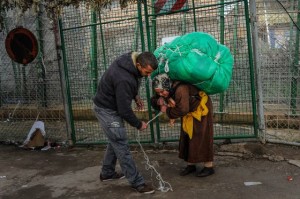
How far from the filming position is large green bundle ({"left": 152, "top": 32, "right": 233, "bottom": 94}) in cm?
482

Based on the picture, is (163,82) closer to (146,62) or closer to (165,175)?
(146,62)

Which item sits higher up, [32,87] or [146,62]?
[146,62]

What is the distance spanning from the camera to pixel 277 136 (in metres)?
6.76

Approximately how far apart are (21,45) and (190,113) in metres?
4.02

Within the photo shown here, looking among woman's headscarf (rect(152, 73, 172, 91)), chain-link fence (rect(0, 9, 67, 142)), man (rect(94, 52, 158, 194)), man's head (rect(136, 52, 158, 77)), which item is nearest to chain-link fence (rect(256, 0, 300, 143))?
woman's headscarf (rect(152, 73, 172, 91))

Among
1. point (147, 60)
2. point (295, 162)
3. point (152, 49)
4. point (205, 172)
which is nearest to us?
point (147, 60)

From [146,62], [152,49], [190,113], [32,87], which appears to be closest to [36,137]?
[32,87]

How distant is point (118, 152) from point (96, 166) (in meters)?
1.35

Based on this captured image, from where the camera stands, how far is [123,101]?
454cm

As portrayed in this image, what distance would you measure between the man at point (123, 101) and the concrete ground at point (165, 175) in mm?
356

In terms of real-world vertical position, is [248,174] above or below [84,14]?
below

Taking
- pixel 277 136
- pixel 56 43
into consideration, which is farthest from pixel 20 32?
pixel 277 136

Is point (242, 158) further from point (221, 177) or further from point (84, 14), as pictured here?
point (84, 14)

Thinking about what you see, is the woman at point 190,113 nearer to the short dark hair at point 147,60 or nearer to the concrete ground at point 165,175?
the concrete ground at point 165,175
